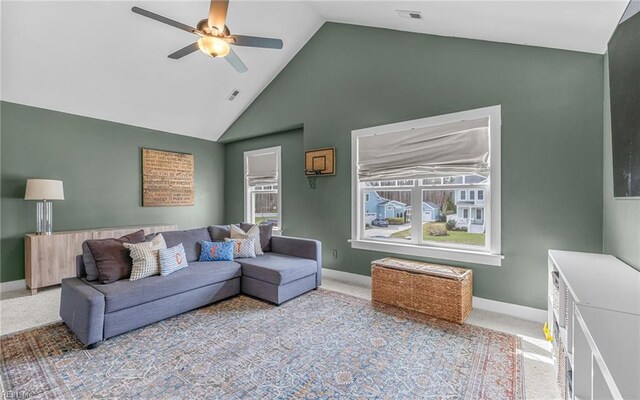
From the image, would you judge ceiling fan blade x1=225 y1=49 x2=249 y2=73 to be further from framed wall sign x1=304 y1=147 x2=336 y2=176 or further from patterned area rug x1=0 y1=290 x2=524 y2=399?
patterned area rug x1=0 y1=290 x2=524 y2=399

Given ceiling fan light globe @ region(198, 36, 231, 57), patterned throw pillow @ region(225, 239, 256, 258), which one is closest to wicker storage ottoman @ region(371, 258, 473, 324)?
patterned throw pillow @ region(225, 239, 256, 258)

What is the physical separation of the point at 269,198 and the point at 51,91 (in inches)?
139

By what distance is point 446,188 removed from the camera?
355 cm

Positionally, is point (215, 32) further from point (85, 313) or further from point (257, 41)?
point (85, 313)

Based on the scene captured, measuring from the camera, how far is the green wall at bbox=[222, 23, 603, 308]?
8.95ft

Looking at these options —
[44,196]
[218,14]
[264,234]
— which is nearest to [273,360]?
[264,234]

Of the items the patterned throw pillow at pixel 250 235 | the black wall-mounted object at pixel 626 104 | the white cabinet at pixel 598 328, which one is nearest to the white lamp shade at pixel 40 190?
the patterned throw pillow at pixel 250 235

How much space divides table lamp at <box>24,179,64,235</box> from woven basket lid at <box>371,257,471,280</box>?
4366 millimetres

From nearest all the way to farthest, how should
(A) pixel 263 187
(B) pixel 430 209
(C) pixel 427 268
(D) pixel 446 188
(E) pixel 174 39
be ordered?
(C) pixel 427 268
(D) pixel 446 188
(B) pixel 430 209
(E) pixel 174 39
(A) pixel 263 187

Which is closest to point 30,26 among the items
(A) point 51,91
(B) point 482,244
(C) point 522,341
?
(A) point 51,91

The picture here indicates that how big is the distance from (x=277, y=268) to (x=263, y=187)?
2755 millimetres

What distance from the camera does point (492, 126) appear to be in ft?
10.3

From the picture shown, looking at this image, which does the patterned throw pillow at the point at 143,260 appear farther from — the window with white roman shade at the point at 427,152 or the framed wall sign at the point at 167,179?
the window with white roman shade at the point at 427,152

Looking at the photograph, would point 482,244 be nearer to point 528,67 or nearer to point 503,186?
point 503,186
